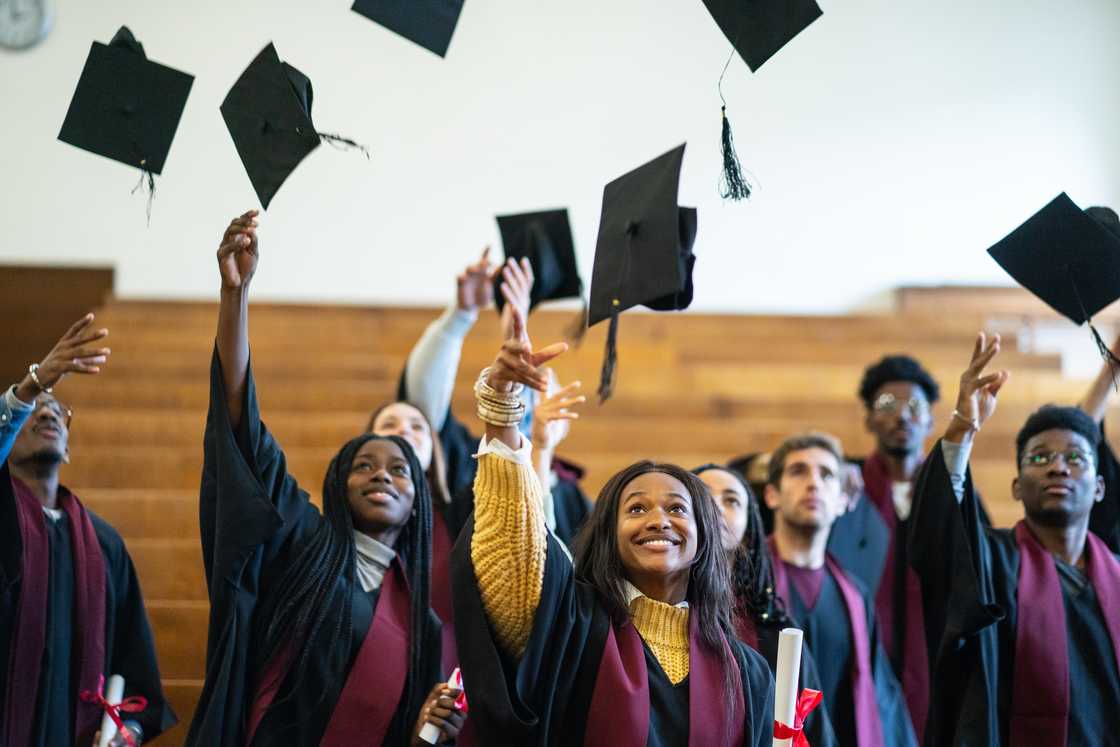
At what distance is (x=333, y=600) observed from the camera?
2908 mm

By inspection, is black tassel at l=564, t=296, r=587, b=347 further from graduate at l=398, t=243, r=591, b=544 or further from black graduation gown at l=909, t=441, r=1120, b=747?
black graduation gown at l=909, t=441, r=1120, b=747

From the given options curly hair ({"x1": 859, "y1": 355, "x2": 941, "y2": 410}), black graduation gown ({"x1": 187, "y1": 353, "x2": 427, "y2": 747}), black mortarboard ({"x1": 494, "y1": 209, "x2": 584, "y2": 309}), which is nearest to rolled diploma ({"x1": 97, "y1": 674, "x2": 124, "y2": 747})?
black graduation gown ({"x1": 187, "y1": 353, "x2": 427, "y2": 747})

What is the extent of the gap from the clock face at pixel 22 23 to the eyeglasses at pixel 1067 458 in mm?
6699

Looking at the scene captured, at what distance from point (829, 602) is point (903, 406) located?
3.54 ft

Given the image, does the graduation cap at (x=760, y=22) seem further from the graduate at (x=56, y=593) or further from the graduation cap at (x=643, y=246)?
the graduate at (x=56, y=593)

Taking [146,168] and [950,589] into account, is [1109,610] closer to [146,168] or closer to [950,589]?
[950,589]

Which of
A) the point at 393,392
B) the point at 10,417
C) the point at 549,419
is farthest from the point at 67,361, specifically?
the point at 393,392

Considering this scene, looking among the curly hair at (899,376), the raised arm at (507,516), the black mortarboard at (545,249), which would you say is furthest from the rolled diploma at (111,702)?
the curly hair at (899,376)

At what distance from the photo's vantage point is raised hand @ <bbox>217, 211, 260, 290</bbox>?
2.77 metres

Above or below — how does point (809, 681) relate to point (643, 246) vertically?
below

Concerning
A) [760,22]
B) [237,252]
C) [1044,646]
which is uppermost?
[760,22]

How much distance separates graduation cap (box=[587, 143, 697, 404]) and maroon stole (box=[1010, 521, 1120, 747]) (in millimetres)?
1177

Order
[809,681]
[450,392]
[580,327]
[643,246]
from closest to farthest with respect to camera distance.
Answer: [643,246]
[809,681]
[580,327]
[450,392]

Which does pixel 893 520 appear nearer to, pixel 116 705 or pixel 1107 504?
pixel 1107 504
